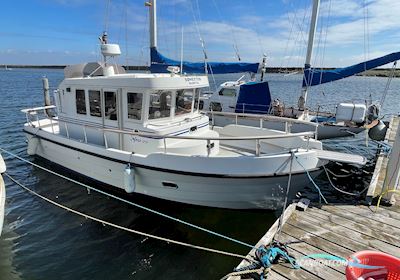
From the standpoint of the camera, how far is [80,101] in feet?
26.2

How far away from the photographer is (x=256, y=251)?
4.01m

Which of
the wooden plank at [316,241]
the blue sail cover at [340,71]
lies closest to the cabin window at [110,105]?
the wooden plank at [316,241]

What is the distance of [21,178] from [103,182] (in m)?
3.68

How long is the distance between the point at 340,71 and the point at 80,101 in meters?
10.5

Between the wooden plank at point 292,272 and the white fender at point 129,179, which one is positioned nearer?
the wooden plank at point 292,272

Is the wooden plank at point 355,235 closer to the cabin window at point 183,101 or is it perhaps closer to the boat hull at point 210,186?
the boat hull at point 210,186

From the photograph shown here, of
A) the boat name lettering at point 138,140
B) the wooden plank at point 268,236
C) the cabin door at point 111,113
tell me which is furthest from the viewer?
the cabin door at point 111,113

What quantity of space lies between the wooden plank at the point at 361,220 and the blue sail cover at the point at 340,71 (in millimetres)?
8340

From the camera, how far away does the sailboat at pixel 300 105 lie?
39.0 feet

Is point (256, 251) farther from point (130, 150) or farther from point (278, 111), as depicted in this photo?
point (278, 111)

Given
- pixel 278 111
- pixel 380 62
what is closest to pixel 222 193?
pixel 278 111

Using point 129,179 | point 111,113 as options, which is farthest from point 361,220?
point 111,113

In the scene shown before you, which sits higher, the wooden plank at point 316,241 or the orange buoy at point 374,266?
the orange buoy at point 374,266

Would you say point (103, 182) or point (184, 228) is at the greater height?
point (103, 182)
